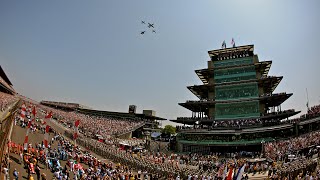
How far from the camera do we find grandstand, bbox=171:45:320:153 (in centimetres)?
4278

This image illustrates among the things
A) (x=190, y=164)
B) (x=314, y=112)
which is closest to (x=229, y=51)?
(x=314, y=112)

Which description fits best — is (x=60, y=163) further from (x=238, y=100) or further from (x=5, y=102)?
(x=238, y=100)

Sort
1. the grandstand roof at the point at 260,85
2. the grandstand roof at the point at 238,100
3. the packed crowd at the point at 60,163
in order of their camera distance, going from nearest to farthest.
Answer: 1. the packed crowd at the point at 60,163
2. the grandstand roof at the point at 238,100
3. the grandstand roof at the point at 260,85

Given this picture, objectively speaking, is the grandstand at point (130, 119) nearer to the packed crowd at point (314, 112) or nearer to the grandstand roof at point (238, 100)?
the grandstand roof at point (238, 100)

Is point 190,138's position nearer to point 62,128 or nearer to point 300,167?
point 62,128

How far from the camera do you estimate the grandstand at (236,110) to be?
4278 centimetres

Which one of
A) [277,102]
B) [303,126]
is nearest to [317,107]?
[303,126]

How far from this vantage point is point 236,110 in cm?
4991

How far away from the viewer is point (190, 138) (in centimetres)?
4775

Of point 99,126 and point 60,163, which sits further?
point 99,126

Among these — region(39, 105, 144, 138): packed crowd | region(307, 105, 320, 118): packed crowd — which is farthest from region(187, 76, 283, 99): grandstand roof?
region(39, 105, 144, 138): packed crowd

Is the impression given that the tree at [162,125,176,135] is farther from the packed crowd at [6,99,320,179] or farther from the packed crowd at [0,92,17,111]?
the packed crowd at [0,92,17,111]

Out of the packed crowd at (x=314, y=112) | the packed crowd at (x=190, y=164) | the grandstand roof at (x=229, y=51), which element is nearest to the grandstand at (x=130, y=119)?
the packed crowd at (x=190, y=164)

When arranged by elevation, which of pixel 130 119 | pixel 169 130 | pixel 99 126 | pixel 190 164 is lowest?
pixel 190 164
